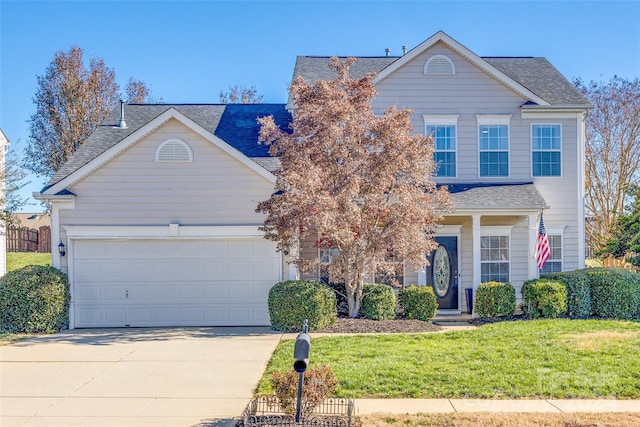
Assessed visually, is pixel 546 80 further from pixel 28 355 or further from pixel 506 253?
pixel 28 355

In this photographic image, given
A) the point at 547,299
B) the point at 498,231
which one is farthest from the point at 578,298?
the point at 498,231

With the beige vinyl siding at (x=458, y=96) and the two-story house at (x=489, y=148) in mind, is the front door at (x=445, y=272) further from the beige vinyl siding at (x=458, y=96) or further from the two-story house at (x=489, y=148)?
the beige vinyl siding at (x=458, y=96)

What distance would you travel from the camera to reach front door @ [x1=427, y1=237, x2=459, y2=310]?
16.0 m

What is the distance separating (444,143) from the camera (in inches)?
636

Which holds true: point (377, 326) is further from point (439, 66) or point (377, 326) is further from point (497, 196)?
point (439, 66)

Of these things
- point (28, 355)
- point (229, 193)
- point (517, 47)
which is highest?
point (517, 47)

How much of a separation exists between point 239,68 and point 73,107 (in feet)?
26.8

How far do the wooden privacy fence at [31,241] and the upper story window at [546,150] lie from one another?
2351 cm

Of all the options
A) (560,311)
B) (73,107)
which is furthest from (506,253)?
(73,107)

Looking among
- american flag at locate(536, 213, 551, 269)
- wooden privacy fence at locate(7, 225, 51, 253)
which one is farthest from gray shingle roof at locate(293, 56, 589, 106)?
wooden privacy fence at locate(7, 225, 51, 253)

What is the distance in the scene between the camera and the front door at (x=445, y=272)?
52.4 ft

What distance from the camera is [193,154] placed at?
13.8m

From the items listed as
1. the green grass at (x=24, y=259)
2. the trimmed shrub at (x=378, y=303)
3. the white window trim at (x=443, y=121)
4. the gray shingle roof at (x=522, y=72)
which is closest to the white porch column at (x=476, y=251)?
the white window trim at (x=443, y=121)

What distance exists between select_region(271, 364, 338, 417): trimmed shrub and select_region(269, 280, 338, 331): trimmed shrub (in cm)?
602
